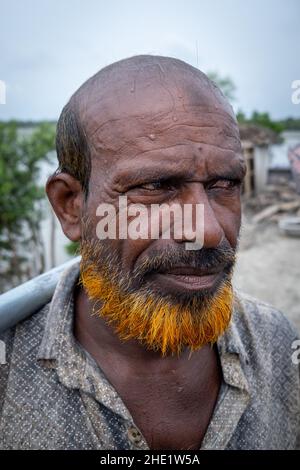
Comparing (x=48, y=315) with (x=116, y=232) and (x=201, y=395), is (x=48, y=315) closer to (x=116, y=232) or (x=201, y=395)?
(x=116, y=232)

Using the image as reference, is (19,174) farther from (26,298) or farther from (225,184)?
(225,184)

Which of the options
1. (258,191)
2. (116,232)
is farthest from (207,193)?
(258,191)

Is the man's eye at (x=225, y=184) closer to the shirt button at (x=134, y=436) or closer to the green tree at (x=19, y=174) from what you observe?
the shirt button at (x=134, y=436)

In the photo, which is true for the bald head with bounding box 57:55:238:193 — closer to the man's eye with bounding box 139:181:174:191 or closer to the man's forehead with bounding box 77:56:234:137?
the man's forehead with bounding box 77:56:234:137

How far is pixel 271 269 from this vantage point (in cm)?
1048

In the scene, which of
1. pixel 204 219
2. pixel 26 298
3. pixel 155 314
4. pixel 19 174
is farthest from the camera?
pixel 19 174

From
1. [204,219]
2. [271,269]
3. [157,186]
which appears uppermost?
[157,186]

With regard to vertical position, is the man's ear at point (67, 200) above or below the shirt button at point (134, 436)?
above

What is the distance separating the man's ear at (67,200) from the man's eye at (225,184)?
522 millimetres

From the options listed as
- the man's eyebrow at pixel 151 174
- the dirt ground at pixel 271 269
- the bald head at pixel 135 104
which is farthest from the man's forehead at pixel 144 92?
the dirt ground at pixel 271 269

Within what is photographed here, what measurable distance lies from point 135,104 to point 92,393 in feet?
3.55

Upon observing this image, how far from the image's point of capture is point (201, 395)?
172 centimetres

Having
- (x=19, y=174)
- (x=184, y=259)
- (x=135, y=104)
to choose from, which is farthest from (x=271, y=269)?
(x=135, y=104)

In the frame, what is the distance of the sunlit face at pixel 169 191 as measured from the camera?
1.39 m
